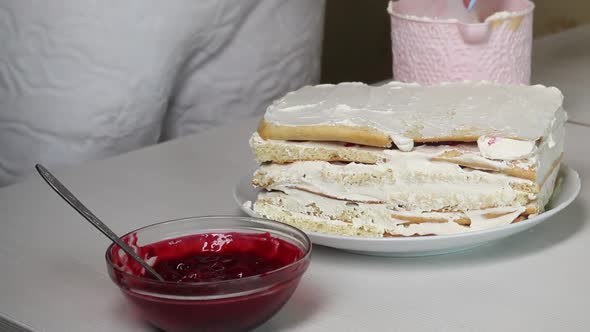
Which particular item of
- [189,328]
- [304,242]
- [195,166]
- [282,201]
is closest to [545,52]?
[195,166]

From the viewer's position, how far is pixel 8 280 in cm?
83

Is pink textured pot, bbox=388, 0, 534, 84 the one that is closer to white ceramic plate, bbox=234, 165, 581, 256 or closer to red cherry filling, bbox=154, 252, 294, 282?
white ceramic plate, bbox=234, 165, 581, 256

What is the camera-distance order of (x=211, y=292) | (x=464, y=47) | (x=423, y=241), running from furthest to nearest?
(x=464, y=47)
(x=423, y=241)
(x=211, y=292)

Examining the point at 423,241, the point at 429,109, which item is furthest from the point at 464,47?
the point at 423,241

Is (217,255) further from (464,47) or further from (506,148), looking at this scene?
(464,47)

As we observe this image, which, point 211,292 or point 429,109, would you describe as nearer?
point 211,292

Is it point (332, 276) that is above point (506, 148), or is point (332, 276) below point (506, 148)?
below

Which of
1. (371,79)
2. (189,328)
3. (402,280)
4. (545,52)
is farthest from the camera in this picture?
(371,79)

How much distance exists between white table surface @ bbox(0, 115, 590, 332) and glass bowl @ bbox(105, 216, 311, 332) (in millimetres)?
52

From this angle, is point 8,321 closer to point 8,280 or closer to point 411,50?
point 8,280

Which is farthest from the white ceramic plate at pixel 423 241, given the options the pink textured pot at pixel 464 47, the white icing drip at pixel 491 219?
the pink textured pot at pixel 464 47

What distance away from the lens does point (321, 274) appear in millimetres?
810

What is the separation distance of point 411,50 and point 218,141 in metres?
0.31

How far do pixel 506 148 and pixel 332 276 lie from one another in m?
0.20
